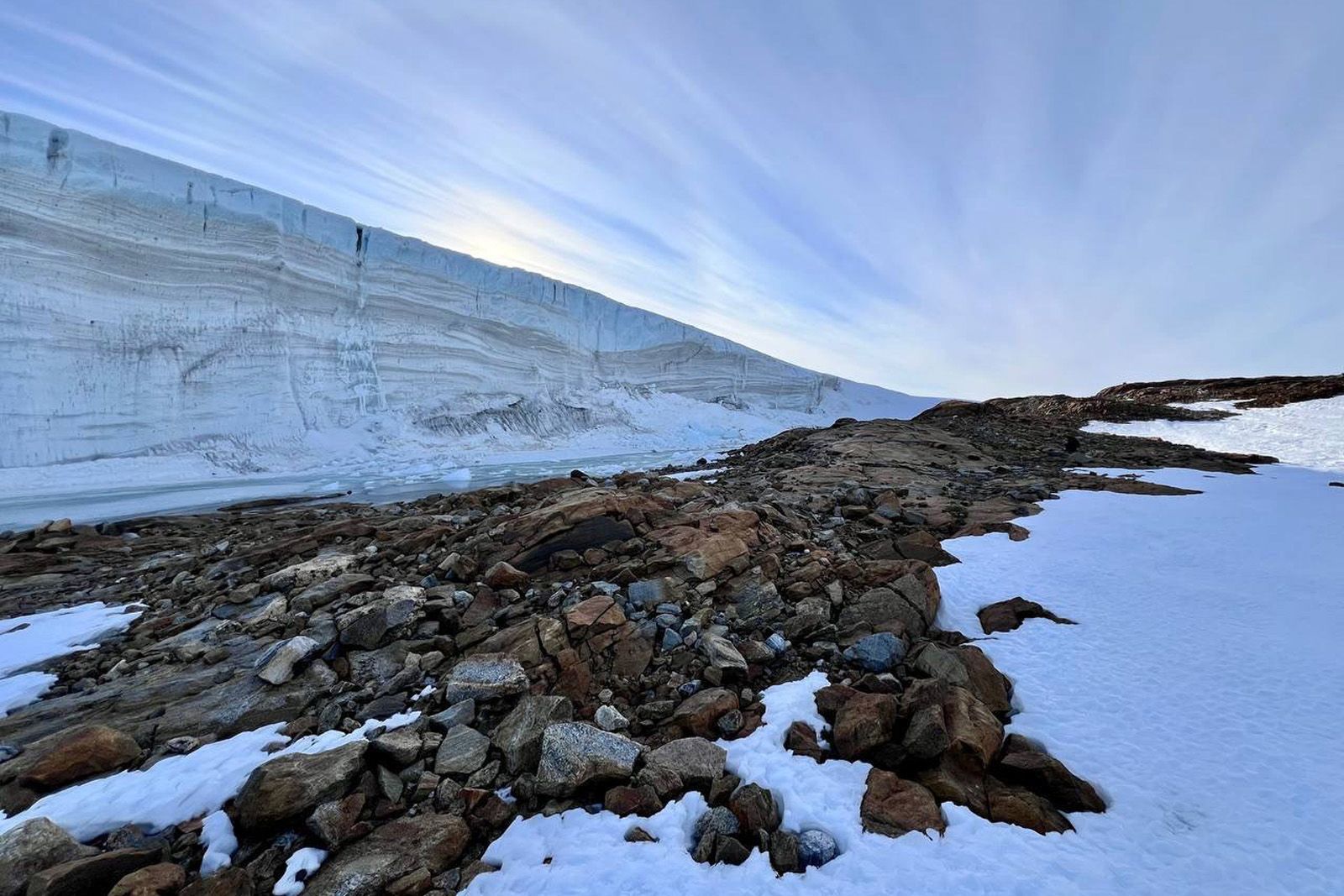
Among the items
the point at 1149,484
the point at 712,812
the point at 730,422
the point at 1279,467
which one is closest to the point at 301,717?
the point at 712,812

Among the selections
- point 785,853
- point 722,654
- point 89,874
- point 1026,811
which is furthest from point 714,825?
point 89,874

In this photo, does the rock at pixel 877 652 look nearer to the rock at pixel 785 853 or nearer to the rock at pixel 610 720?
the rock at pixel 785 853

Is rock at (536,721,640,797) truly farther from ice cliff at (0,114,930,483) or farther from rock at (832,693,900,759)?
ice cliff at (0,114,930,483)

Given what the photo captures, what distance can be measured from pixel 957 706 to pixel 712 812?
186 centimetres

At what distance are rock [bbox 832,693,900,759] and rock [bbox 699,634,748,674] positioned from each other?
2.75ft

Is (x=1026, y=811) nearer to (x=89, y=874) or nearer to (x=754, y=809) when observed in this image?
(x=754, y=809)

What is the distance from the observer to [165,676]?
177 inches

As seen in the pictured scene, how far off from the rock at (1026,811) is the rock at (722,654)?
5.80ft

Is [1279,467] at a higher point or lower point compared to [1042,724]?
higher

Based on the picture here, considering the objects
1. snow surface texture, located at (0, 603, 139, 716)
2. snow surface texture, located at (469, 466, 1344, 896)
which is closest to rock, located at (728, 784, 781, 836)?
snow surface texture, located at (469, 466, 1344, 896)

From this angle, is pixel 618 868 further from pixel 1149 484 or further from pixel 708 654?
pixel 1149 484

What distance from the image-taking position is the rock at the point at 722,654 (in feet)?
14.2

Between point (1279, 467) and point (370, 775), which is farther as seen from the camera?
point (1279, 467)

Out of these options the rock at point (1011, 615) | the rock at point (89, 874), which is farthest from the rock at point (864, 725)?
the rock at point (89, 874)
